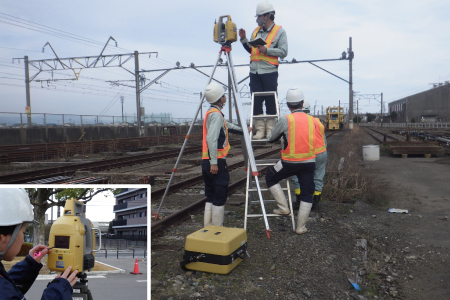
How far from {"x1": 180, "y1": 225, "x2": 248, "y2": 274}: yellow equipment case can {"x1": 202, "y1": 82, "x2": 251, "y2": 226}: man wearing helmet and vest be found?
94 cm

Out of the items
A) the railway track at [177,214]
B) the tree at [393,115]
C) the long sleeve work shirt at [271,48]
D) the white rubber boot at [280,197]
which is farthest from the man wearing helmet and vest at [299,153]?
the tree at [393,115]

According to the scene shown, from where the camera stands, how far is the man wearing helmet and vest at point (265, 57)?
619 centimetres

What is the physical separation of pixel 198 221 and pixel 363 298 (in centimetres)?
311

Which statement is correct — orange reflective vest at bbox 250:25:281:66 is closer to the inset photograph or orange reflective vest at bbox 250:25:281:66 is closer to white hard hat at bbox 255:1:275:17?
white hard hat at bbox 255:1:275:17

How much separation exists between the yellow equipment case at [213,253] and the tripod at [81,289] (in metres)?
2.06

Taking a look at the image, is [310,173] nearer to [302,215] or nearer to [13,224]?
[302,215]

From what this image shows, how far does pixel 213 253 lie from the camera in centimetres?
414

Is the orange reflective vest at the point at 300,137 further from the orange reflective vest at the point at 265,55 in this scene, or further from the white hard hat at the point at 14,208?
the white hard hat at the point at 14,208

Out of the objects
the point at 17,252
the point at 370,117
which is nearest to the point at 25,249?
the point at 17,252

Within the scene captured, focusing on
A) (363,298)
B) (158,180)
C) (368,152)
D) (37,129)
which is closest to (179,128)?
(37,129)

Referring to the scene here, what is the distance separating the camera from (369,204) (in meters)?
8.34

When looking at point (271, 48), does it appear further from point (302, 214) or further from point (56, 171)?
point (56, 171)

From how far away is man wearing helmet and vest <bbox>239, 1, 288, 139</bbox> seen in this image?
619 cm

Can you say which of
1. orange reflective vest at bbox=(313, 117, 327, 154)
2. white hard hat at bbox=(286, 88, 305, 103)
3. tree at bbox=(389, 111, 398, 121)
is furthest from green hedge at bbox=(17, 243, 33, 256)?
tree at bbox=(389, 111, 398, 121)
